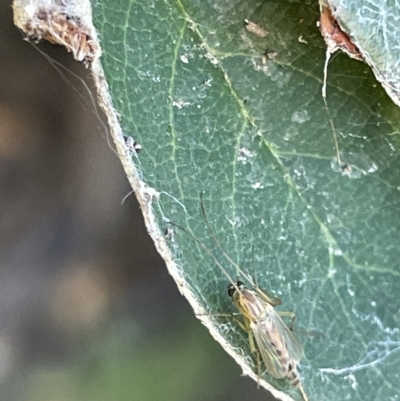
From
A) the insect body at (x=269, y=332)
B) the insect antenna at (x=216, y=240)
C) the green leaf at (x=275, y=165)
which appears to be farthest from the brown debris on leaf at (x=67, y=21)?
the insect body at (x=269, y=332)

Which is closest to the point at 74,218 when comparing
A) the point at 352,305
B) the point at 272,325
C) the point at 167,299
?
the point at 167,299

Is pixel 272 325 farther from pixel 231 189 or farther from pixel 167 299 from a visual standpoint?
pixel 167 299

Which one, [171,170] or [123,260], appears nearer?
[171,170]

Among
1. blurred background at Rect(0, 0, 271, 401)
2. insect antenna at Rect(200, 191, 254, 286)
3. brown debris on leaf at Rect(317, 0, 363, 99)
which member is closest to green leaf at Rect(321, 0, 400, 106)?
brown debris on leaf at Rect(317, 0, 363, 99)

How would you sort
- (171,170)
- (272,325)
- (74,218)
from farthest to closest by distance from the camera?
(74,218) → (272,325) → (171,170)

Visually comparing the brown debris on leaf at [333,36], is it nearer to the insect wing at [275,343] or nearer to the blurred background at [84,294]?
the insect wing at [275,343]

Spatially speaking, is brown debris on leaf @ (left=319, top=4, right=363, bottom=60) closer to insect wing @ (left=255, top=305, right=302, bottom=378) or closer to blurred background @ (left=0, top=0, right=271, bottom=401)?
insect wing @ (left=255, top=305, right=302, bottom=378)
